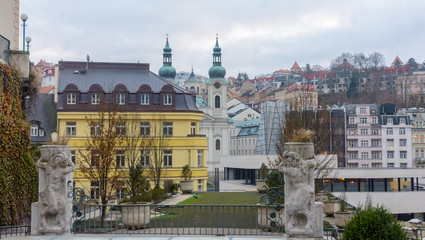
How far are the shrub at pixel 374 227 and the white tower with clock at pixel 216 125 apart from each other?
93.4 meters

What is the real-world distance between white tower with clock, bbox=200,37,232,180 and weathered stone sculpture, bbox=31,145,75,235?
91.2m

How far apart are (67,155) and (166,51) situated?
114 m

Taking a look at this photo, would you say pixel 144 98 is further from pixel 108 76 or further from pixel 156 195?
pixel 156 195

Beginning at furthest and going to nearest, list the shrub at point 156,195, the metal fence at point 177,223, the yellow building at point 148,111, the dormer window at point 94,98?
the dormer window at point 94,98 → the yellow building at point 148,111 → the shrub at point 156,195 → the metal fence at point 177,223

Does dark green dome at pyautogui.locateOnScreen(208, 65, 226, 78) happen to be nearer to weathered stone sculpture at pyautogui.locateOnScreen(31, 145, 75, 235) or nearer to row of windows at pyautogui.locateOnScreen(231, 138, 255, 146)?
row of windows at pyautogui.locateOnScreen(231, 138, 255, 146)

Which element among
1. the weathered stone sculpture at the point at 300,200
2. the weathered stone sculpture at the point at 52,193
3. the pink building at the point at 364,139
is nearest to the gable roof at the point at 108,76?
the weathered stone sculpture at the point at 52,193

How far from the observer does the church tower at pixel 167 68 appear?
122625 millimetres

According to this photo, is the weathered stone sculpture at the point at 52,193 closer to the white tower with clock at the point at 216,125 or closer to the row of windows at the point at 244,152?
the white tower with clock at the point at 216,125

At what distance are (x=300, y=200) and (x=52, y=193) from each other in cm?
633

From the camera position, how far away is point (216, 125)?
356 feet

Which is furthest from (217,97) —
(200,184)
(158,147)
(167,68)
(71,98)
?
(158,147)

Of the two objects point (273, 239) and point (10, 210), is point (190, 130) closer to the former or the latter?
point (10, 210)

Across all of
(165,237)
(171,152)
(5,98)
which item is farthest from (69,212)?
(171,152)

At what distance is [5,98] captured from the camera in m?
18.9
